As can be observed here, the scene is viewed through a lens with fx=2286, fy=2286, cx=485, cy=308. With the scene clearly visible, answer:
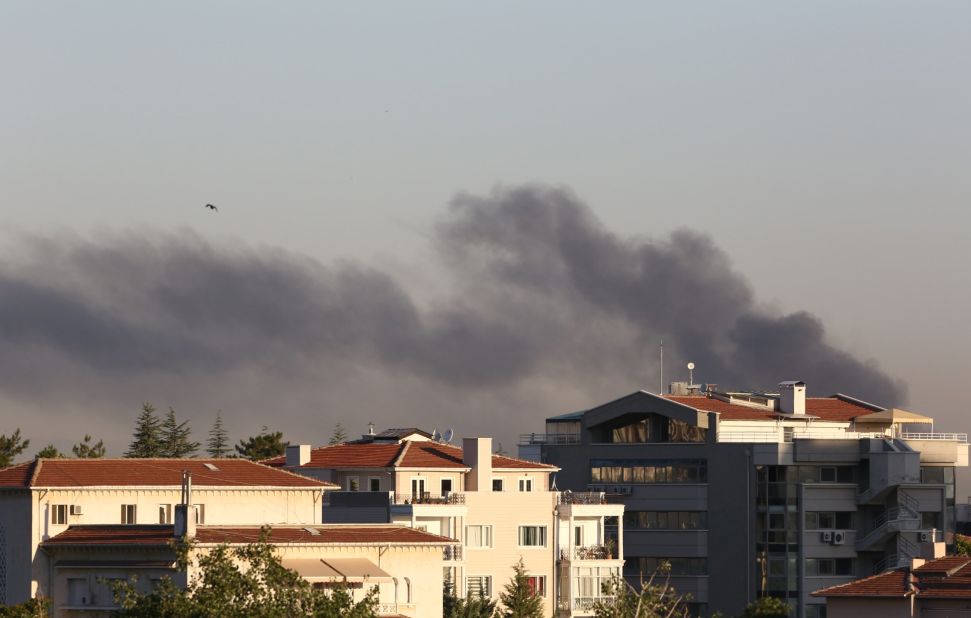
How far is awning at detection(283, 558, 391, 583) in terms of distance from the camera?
289 feet

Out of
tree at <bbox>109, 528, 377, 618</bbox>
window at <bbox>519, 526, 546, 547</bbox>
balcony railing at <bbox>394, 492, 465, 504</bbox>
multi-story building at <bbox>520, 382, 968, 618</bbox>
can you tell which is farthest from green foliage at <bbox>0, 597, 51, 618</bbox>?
multi-story building at <bbox>520, 382, 968, 618</bbox>

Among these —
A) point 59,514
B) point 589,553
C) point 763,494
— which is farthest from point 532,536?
point 59,514

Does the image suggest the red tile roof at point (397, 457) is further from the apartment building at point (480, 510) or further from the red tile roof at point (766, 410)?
the red tile roof at point (766, 410)

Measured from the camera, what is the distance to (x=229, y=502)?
101938mm

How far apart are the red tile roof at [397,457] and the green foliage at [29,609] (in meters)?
30.0

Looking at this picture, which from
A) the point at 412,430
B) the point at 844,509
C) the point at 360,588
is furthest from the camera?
the point at 844,509

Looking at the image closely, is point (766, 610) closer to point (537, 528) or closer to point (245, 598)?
point (537, 528)

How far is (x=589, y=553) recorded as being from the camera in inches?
4783

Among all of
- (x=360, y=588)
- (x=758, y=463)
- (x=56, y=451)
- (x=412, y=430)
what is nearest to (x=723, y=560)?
(x=758, y=463)

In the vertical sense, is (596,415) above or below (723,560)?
above

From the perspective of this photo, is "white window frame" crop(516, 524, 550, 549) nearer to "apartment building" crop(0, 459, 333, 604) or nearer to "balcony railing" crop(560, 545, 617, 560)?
"balcony railing" crop(560, 545, 617, 560)

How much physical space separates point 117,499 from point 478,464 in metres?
25.1

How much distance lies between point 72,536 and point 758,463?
53991 mm

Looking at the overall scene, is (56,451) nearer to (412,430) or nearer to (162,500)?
(412,430)
